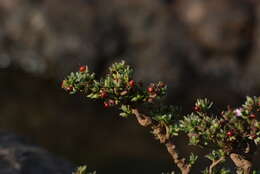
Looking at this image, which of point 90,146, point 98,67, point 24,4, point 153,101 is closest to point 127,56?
point 98,67

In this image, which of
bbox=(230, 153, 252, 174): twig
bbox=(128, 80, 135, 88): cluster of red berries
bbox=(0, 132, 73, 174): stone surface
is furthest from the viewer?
bbox=(0, 132, 73, 174): stone surface

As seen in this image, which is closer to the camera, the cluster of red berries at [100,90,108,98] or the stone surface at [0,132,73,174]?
the cluster of red berries at [100,90,108,98]

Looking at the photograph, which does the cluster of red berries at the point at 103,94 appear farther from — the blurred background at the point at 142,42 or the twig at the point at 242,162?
the blurred background at the point at 142,42

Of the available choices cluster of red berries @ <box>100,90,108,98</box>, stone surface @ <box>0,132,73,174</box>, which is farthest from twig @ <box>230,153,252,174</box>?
stone surface @ <box>0,132,73,174</box>

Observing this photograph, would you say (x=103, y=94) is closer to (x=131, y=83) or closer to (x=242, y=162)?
(x=131, y=83)

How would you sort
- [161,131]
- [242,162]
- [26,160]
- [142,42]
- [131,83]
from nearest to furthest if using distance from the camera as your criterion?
[131,83] < [242,162] < [161,131] < [26,160] < [142,42]

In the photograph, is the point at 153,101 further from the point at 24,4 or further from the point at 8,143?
the point at 24,4

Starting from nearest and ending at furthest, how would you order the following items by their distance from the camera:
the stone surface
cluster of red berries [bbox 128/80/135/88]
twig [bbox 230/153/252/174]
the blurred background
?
cluster of red berries [bbox 128/80/135/88], twig [bbox 230/153/252/174], the stone surface, the blurred background

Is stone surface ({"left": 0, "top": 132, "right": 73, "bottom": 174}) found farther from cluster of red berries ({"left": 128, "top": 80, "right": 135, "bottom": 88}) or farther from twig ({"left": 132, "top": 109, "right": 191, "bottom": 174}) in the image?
cluster of red berries ({"left": 128, "top": 80, "right": 135, "bottom": 88})

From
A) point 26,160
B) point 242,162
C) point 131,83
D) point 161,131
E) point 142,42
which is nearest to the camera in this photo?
point 131,83

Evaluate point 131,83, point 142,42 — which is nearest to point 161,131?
point 131,83

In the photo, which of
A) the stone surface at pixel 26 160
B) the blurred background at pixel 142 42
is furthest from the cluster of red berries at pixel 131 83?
the blurred background at pixel 142 42
